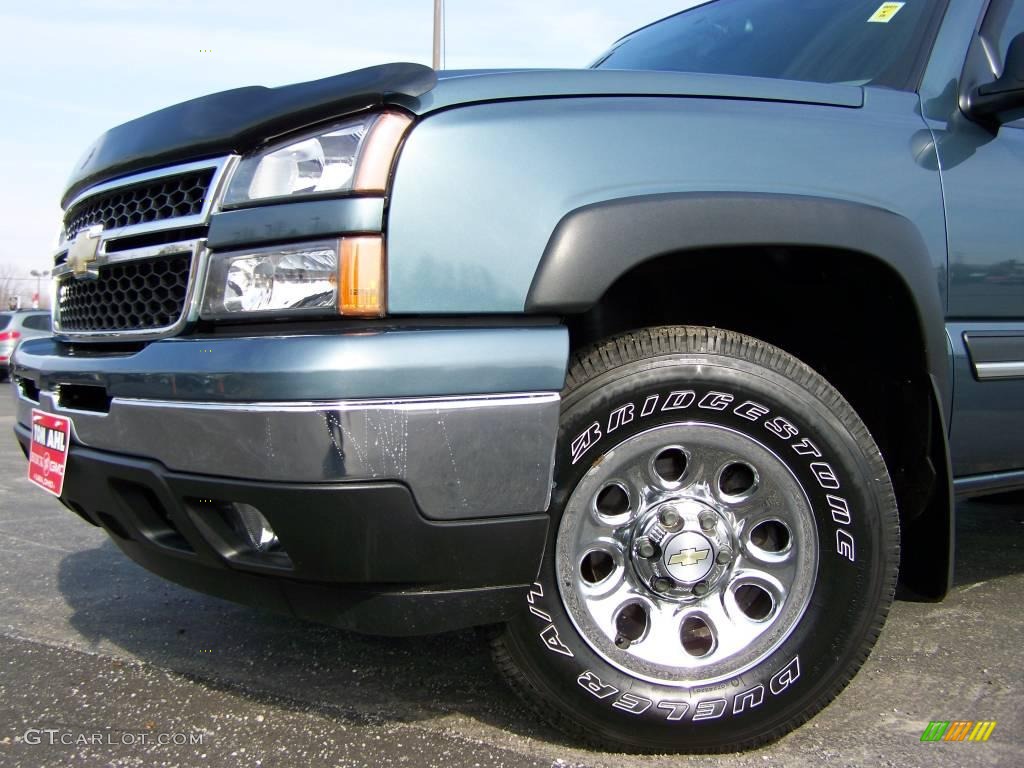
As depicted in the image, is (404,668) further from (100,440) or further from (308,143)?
(308,143)

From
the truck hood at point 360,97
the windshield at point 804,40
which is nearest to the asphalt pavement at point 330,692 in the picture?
the truck hood at point 360,97

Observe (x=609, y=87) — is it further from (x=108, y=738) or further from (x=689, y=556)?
(x=108, y=738)

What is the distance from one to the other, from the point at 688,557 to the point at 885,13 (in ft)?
5.36

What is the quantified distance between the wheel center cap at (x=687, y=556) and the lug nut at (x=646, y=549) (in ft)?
0.07

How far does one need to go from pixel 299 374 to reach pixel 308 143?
49 centimetres

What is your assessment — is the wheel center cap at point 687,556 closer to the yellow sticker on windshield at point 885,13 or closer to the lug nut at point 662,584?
the lug nut at point 662,584

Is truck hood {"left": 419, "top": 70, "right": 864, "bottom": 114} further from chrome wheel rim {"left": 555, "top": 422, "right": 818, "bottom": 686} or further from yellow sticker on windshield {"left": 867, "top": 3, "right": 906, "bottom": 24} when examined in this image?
chrome wheel rim {"left": 555, "top": 422, "right": 818, "bottom": 686}

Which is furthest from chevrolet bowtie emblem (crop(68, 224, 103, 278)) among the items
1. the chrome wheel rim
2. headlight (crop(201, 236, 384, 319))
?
the chrome wheel rim

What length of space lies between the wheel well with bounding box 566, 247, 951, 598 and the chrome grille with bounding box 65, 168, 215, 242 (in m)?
0.84

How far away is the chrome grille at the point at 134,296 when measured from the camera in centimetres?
177

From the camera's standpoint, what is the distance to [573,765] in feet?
5.87

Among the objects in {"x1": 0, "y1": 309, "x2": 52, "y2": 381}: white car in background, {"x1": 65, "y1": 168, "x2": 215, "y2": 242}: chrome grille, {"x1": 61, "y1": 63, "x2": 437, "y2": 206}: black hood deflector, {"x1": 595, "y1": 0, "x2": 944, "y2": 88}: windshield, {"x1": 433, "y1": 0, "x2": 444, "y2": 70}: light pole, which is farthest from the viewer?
{"x1": 0, "y1": 309, "x2": 52, "y2": 381}: white car in background

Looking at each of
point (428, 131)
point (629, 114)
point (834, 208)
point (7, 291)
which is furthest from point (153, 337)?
point (7, 291)

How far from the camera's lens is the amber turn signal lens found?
1.56m
